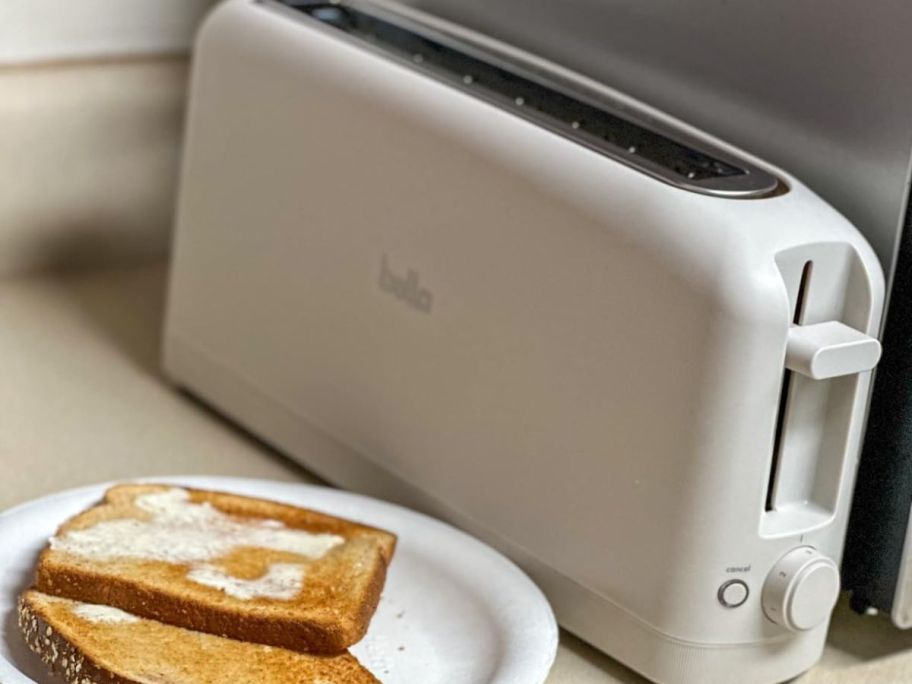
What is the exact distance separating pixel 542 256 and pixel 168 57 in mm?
593

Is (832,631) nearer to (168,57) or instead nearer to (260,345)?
(260,345)

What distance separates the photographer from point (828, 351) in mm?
683

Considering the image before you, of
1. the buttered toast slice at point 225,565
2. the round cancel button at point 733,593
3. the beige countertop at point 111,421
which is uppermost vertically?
the round cancel button at point 733,593

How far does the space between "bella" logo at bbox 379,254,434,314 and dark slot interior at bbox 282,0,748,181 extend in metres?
0.11

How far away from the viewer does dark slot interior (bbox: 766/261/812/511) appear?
71 centimetres

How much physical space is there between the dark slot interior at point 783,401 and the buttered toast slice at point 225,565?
20cm

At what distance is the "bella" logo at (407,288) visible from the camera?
0.83 m

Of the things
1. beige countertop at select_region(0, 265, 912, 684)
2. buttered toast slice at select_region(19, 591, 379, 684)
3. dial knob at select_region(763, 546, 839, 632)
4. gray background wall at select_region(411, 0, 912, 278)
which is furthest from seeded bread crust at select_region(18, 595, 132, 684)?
gray background wall at select_region(411, 0, 912, 278)

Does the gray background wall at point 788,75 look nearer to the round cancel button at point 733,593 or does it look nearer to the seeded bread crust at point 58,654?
the round cancel button at point 733,593

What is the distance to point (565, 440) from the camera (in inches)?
30.1

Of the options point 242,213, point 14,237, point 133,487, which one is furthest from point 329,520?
point 14,237

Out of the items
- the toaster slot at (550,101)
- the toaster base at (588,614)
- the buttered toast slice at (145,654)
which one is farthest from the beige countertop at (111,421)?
the toaster slot at (550,101)

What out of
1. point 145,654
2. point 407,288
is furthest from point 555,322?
point 145,654

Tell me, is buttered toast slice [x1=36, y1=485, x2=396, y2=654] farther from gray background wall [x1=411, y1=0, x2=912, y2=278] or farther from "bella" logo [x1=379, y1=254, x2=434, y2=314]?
gray background wall [x1=411, y1=0, x2=912, y2=278]
